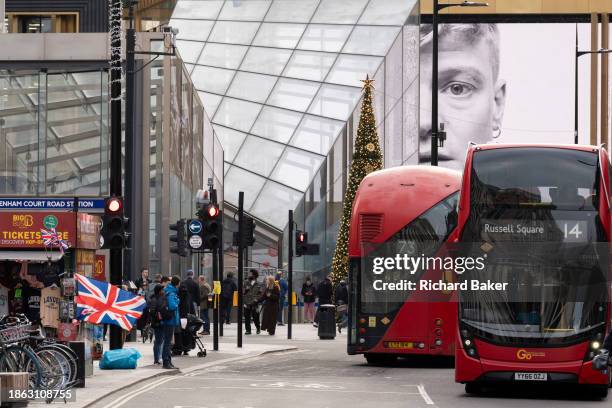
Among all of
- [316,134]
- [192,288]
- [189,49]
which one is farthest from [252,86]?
[192,288]

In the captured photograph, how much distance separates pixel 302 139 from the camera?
6875 cm

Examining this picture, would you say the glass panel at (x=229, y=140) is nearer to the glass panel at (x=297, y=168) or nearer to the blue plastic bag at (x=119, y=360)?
the glass panel at (x=297, y=168)

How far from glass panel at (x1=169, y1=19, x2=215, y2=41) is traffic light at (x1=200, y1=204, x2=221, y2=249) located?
46407 mm

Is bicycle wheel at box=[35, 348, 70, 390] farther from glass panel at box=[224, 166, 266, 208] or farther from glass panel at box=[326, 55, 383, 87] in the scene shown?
glass panel at box=[326, 55, 383, 87]

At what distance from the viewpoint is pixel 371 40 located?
7681cm

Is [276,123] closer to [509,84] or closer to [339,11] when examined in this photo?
[339,11]

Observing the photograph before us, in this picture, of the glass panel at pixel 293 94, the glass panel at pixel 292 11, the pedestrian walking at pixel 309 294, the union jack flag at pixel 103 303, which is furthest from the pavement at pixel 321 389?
the glass panel at pixel 292 11

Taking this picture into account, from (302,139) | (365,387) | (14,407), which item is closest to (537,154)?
(365,387)

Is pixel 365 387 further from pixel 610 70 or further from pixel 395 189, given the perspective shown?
pixel 610 70

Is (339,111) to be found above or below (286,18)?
below

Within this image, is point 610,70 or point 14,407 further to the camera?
point 610,70

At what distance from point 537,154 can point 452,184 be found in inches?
272

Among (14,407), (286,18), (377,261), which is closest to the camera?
(14,407)

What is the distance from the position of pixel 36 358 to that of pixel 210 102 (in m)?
52.9
